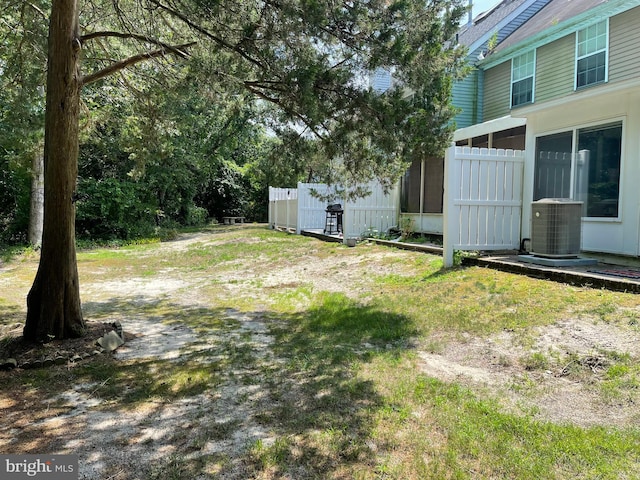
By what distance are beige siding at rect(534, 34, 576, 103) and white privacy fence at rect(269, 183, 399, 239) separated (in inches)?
189

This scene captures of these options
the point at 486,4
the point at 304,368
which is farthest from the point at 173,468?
the point at 486,4

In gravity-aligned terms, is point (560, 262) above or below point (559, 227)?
below

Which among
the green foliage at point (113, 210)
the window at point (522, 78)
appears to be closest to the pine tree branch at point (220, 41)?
the window at point (522, 78)

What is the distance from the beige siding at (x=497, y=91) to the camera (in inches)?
521

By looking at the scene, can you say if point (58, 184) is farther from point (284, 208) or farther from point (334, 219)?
point (284, 208)

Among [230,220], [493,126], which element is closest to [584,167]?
[493,126]

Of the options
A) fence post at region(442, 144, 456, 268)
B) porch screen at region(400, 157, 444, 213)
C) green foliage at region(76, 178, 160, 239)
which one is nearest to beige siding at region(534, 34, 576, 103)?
porch screen at region(400, 157, 444, 213)

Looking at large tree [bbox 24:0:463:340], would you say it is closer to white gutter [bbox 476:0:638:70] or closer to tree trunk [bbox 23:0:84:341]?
tree trunk [bbox 23:0:84:341]

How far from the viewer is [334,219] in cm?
1661

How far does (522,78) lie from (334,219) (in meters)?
7.59

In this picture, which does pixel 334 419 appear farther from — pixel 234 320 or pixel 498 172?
pixel 498 172

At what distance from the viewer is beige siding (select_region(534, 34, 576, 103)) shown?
1116cm

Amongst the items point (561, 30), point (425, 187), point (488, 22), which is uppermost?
point (488, 22)

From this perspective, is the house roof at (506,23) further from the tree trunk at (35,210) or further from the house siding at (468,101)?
the tree trunk at (35,210)
